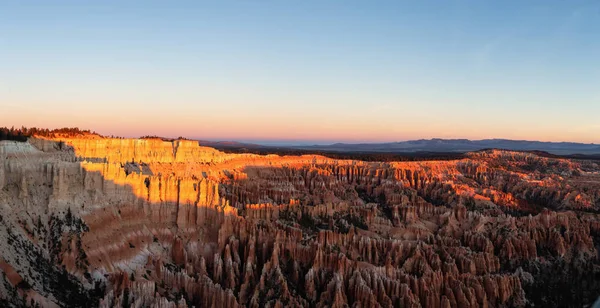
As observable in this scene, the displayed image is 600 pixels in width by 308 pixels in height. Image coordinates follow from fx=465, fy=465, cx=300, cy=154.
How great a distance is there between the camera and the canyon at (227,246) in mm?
26672

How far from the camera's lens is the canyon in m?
26.7

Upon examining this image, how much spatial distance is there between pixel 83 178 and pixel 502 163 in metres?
103

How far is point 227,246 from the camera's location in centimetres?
3312

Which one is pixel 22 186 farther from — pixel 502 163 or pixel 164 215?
pixel 502 163

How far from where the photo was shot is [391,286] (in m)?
30.0

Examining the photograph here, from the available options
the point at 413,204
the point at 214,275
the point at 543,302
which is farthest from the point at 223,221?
the point at 413,204

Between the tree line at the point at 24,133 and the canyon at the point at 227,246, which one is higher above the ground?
the tree line at the point at 24,133

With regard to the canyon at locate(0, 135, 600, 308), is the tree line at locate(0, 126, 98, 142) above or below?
above

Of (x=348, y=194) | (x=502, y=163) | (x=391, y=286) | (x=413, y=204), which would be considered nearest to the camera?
(x=391, y=286)

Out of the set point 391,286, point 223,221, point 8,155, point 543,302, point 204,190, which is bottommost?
point 543,302

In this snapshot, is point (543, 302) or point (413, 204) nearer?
point (543, 302)

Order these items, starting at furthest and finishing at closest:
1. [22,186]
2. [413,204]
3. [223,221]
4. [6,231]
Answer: [413,204] → [223,221] → [22,186] → [6,231]

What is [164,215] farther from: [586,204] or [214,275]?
[586,204]

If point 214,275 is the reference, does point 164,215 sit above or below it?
above
